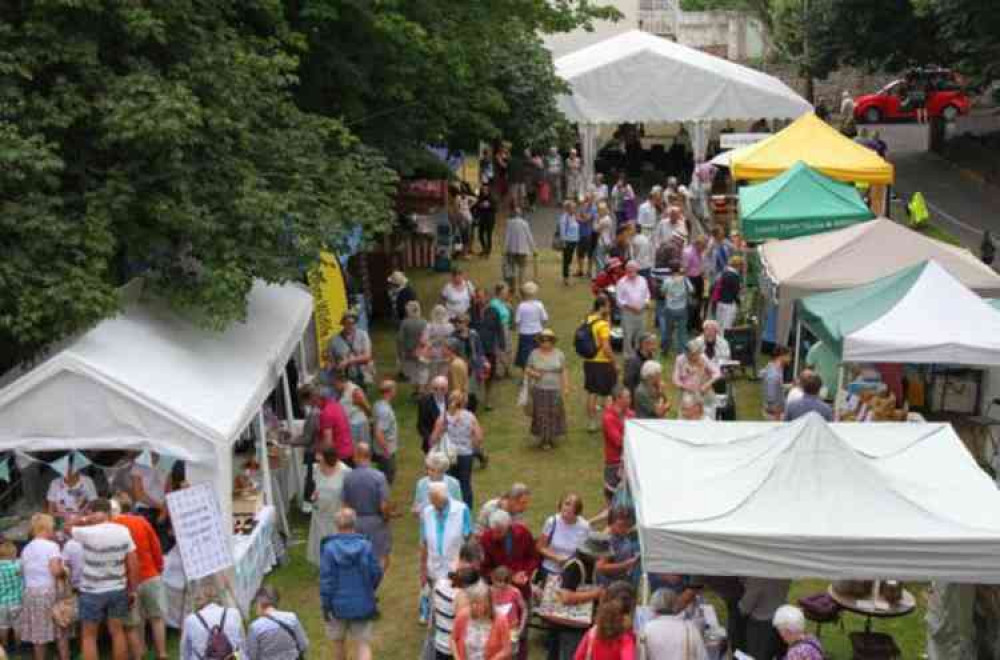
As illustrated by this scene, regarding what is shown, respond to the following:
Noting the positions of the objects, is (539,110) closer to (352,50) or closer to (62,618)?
(352,50)

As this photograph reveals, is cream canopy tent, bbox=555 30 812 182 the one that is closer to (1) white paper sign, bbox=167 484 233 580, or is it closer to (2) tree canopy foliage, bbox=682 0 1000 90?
(2) tree canopy foliage, bbox=682 0 1000 90

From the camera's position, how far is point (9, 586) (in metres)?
10.1

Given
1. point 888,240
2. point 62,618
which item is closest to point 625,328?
point 888,240

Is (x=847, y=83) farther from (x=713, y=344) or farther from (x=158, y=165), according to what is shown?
(x=158, y=165)

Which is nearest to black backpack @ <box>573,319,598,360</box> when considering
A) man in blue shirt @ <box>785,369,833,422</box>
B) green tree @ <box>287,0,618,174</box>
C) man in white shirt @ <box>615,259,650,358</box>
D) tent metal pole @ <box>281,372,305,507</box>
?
man in white shirt @ <box>615,259,650,358</box>

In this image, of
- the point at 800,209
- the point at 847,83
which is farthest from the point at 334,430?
the point at 847,83

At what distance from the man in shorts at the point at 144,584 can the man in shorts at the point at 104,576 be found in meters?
0.11

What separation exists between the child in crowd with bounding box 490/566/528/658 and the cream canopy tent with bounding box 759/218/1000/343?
7579 millimetres

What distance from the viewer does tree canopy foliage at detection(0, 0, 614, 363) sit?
11172 mm

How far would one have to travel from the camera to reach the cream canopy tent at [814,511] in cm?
841

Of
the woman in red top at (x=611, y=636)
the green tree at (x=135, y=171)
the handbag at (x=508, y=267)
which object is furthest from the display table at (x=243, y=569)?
the handbag at (x=508, y=267)

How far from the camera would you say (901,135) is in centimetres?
4097

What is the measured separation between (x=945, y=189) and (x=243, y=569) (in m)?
25.8

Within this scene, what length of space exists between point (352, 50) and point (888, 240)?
710cm
